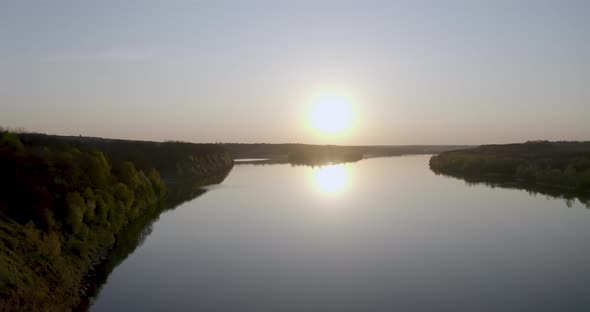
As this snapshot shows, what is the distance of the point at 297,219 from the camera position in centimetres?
3659

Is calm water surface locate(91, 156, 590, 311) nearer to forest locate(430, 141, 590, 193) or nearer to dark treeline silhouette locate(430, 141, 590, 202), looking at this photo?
dark treeline silhouette locate(430, 141, 590, 202)

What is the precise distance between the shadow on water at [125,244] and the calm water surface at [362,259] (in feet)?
1.30

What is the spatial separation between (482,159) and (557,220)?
46.8 metres

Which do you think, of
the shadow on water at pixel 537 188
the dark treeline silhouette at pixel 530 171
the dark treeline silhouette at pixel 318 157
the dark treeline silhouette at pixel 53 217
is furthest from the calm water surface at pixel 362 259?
the dark treeline silhouette at pixel 318 157

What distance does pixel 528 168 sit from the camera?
64188mm

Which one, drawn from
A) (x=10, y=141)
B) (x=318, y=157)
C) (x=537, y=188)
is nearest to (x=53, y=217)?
(x=10, y=141)

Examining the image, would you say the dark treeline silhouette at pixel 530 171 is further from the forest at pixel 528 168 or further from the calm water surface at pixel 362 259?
the calm water surface at pixel 362 259

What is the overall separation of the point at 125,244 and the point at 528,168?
180ft

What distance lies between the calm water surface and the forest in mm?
13014

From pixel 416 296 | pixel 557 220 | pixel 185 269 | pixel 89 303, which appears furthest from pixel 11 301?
pixel 557 220

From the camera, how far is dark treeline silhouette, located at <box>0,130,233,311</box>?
50.9ft

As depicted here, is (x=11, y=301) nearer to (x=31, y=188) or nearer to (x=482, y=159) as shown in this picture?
(x=31, y=188)

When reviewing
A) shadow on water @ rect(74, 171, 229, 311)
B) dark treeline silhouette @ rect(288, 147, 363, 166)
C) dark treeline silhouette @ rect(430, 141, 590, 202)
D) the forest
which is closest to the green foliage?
shadow on water @ rect(74, 171, 229, 311)

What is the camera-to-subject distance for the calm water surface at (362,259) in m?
17.9
